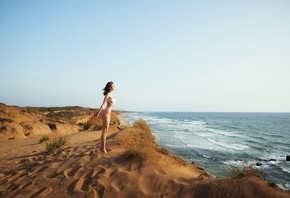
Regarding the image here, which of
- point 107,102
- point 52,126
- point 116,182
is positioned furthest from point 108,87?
point 52,126

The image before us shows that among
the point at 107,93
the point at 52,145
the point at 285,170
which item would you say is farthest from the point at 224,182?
the point at 285,170

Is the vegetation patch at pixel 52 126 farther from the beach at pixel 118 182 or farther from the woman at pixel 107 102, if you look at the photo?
the woman at pixel 107 102

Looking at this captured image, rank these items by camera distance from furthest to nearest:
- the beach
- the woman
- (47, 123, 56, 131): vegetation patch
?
(47, 123, 56, 131): vegetation patch
the woman
the beach

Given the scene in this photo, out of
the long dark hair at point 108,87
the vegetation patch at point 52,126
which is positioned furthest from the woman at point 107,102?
the vegetation patch at point 52,126

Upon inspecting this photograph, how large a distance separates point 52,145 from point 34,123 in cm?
1188

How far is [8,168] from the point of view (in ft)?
22.2

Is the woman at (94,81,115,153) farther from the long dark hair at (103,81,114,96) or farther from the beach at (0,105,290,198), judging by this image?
the beach at (0,105,290,198)

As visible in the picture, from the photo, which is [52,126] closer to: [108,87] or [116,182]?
[108,87]

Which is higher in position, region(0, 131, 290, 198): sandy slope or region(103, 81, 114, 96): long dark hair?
region(103, 81, 114, 96): long dark hair

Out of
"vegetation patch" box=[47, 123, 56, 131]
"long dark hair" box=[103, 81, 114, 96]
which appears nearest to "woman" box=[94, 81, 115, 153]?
"long dark hair" box=[103, 81, 114, 96]

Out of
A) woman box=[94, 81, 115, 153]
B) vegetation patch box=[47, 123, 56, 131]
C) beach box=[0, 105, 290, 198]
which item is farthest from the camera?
vegetation patch box=[47, 123, 56, 131]

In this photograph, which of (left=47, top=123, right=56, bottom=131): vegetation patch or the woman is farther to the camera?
(left=47, top=123, right=56, bottom=131): vegetation patch

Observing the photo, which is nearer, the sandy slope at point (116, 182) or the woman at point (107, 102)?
the sandy slope at point (116, 182)

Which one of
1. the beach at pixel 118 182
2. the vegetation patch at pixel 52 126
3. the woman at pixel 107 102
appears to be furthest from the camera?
the vegetation patch at pixel 52 126
